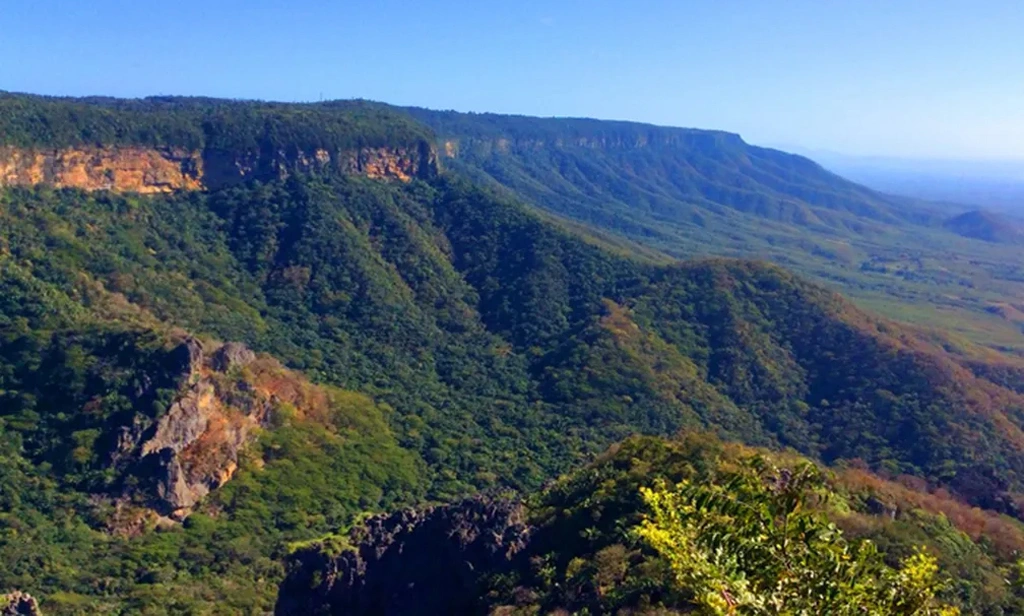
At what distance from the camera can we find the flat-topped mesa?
7994 centimetres

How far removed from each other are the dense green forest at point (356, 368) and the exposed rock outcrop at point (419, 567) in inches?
155

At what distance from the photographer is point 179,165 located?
93.6m

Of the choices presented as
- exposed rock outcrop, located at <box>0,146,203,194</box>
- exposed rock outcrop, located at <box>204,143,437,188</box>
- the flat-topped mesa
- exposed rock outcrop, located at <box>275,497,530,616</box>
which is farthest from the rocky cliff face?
exposed rock outcrop, located at <box>204,143,437,188</box>

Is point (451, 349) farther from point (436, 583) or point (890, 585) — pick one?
point (890, 585)

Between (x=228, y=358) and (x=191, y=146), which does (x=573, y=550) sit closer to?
(x=228, y=358)

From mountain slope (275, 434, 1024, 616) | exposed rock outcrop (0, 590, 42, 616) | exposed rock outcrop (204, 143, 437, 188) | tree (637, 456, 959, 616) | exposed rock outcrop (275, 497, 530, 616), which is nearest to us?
tree (637, 456, 959, 616)

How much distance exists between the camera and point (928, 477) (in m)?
58.7

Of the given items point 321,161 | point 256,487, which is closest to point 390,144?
point 321,161

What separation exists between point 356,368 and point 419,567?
150 feet

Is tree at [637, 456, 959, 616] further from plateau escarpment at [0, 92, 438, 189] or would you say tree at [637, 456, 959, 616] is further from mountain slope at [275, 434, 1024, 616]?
plateau escarpment at [0, 92, 438, 189]

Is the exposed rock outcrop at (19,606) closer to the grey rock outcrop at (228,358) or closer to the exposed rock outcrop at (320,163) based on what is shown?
the grey rock outcrop at (228,358)

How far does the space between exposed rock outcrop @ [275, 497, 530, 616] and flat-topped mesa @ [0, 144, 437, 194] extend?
63.6m

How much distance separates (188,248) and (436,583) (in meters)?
64.7

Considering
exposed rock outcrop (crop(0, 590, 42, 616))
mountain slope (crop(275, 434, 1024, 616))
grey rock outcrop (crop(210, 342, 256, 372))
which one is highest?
mountain slope (crop(275, 434, 1024, 616))
